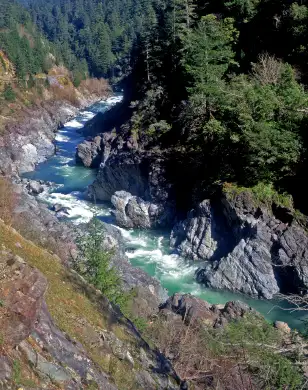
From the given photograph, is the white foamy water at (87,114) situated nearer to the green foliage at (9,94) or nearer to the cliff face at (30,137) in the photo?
the cliff face at (30,137)

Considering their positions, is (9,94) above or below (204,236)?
above

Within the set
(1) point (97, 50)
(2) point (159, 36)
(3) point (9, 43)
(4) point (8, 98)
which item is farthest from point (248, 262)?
(1) point (97, 50)

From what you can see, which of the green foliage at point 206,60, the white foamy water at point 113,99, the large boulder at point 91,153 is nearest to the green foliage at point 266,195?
the green foliage at point 206,60

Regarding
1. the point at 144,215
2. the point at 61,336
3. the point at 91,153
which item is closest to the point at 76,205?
the point at 144,215

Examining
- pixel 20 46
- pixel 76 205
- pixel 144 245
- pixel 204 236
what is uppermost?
pixel 20 46

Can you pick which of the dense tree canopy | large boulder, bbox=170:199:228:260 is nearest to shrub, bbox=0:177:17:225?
large boulder, bbox=170:199:228:260

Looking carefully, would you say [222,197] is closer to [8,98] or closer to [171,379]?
[171,379]

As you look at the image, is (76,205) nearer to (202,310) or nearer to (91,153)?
(91,153)

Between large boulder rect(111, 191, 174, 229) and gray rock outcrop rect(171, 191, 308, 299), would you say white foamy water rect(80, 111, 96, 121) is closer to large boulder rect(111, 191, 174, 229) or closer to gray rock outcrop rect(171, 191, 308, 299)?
large boulder rect(111, 191, 174, 229)

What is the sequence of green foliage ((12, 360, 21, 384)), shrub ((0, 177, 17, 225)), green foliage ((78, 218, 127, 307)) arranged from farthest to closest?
shrub ((0, 177, 17, 225)) → green foliage ((78, 218, 127, 307)) → green foliage ((12, 360, 21, 384))
